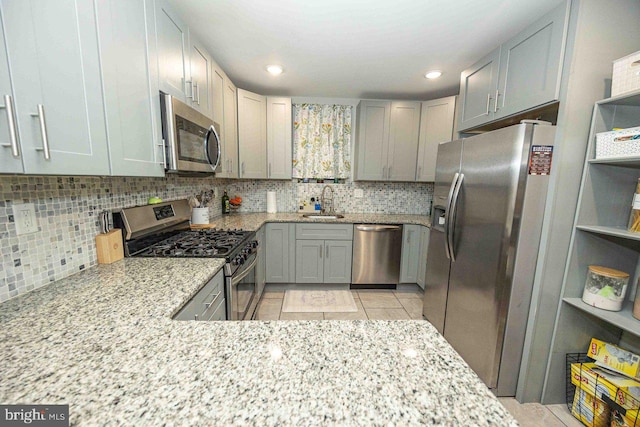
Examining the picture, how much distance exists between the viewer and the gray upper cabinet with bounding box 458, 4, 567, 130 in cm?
135

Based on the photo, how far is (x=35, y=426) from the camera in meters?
0.44

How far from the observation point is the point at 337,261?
2.96m

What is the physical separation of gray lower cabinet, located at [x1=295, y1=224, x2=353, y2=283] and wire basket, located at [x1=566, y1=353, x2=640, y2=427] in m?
1.94

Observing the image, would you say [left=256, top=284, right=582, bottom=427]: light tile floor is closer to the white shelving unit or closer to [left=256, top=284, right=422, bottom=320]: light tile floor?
[left=256, top=284, right=422, bottom=320]: light tile floor

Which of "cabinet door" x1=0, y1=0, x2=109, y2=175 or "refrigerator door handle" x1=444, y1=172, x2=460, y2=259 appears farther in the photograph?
"refrigerator door handle" x1=444, y1=172, x2=460, y2=259

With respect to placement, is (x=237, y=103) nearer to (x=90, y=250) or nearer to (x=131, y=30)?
(x=131, y=30)

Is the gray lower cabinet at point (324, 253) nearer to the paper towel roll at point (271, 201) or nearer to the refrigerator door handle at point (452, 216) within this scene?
the paper towel roll at point (271, 201)

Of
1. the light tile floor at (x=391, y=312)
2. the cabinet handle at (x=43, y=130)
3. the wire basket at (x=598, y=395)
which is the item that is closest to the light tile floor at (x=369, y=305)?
the light tile floor at (x=391, y=312)

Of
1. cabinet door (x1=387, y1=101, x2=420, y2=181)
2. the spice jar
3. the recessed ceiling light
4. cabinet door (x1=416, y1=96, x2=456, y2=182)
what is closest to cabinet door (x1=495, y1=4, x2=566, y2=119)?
the spice jar

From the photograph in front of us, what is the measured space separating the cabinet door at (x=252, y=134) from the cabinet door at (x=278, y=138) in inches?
2.4

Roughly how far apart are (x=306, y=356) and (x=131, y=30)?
1.52m

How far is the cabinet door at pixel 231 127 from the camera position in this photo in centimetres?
243

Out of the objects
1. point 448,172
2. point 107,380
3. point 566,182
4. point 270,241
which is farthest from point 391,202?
point 107,380

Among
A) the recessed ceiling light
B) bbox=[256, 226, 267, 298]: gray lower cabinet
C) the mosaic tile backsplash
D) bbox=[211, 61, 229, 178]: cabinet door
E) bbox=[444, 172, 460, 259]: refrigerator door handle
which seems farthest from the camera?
bbox=[256, 226, 267, 298]: gray lower cabinet
